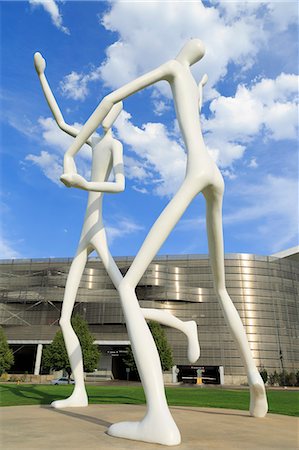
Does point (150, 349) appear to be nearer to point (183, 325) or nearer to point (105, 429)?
point (105, 429)

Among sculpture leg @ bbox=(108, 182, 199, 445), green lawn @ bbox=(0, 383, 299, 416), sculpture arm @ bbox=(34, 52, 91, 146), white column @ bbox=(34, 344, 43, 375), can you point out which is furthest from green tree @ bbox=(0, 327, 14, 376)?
sculpture leg @ bbox=(108, 182, 199, 445)

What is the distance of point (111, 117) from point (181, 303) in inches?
1720

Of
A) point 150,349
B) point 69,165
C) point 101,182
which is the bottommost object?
point 150,349

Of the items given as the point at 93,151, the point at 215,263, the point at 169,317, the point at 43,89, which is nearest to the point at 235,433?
the point at 169,317

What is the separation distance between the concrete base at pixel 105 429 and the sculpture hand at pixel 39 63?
279 inches

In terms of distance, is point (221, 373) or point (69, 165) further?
point (221, 373)

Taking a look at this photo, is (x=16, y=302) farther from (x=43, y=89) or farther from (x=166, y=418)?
(x=166, y=418)

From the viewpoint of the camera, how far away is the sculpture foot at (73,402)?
7469 mm

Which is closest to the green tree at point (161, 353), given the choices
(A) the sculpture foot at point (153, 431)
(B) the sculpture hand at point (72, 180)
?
(A) the sculpture foot at point (153, 431)

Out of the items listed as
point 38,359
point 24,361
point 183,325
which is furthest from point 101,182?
point 24,361

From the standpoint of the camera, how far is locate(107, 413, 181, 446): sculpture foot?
4.28 meters

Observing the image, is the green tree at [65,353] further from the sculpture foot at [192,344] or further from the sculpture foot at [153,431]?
the sculpture foot at [153,431]

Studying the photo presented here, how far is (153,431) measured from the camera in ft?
14.4

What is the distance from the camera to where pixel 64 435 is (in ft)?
15.3
